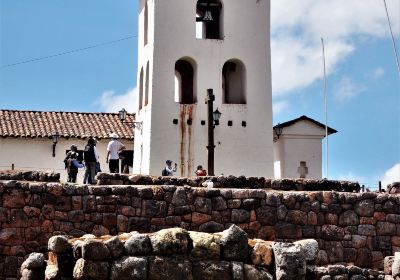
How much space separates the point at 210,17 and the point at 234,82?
7.10 feet

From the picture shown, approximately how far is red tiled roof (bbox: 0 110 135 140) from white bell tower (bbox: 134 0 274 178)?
14.7 ft

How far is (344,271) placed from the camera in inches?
315

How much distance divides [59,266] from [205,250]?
1370mm

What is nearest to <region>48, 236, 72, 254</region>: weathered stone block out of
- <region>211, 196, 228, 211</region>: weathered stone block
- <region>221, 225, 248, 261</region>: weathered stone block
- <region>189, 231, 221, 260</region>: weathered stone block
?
<region>189, 231, 221, 260</region>: weathered stone block

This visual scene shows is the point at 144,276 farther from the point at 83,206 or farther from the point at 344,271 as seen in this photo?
the point at 83,206

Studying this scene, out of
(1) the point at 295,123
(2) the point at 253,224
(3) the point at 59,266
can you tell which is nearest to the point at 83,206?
(2) the point at 253,224

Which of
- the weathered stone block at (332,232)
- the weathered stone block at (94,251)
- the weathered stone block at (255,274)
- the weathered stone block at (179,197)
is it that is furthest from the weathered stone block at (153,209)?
the weathered stone block at (94,251)

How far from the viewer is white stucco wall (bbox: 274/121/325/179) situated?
76.1ft

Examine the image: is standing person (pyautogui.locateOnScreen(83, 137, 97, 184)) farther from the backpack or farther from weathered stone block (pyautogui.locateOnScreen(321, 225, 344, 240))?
weathered stone block (pyautogui.locateOnScreen(321, 225, 344, 240))

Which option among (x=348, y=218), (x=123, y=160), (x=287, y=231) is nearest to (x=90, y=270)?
(x=287, y=231)

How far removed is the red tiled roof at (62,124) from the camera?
26141 millimetres

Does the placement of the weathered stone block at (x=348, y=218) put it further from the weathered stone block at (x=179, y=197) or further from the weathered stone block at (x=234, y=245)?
the weathered stone block at (x=234, y=245)

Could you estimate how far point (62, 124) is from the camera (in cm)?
2694

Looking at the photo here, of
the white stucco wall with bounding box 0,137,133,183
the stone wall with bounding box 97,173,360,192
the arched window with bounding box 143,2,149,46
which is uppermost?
the arched window with bounding box 143,2,149,46
